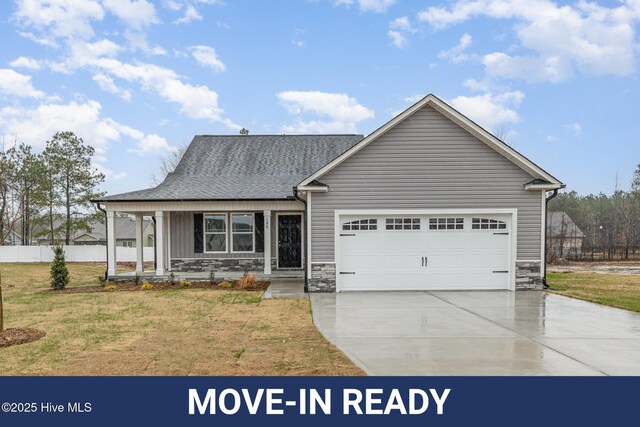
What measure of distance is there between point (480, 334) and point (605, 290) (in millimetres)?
8814

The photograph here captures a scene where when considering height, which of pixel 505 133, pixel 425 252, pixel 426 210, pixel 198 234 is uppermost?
pixel 505 133

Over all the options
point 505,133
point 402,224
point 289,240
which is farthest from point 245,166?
point 505,133

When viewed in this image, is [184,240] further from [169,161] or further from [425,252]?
[169,161]

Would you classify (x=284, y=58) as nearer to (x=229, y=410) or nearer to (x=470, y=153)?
(x=470, y=153)

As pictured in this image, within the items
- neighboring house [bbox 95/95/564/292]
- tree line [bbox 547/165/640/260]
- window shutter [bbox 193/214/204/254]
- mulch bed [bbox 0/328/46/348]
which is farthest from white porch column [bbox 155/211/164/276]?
tree line [bbox 547/165/640/260]

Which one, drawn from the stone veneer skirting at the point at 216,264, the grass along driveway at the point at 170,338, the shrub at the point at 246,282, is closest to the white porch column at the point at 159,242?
the stone veneer skirting at the point at 216,264

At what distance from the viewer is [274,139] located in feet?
66.7

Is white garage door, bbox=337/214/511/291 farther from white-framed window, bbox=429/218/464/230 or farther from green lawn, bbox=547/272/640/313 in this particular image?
green lawn, bbox=547/272/640/313

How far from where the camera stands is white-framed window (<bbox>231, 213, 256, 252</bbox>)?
16.9 metres

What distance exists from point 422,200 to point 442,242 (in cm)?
139

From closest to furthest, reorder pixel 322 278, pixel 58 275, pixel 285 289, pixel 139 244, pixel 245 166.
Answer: pixel 322 278 → pixel 285 289 → pixel 58 275 → pixel 139 244 → pixel 245 166

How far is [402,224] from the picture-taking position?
13.0 meters

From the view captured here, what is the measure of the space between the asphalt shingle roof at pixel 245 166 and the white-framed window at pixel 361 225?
2.70 meters

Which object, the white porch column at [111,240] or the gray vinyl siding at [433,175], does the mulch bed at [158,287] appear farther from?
the gray vinyl siding at [433,175]
